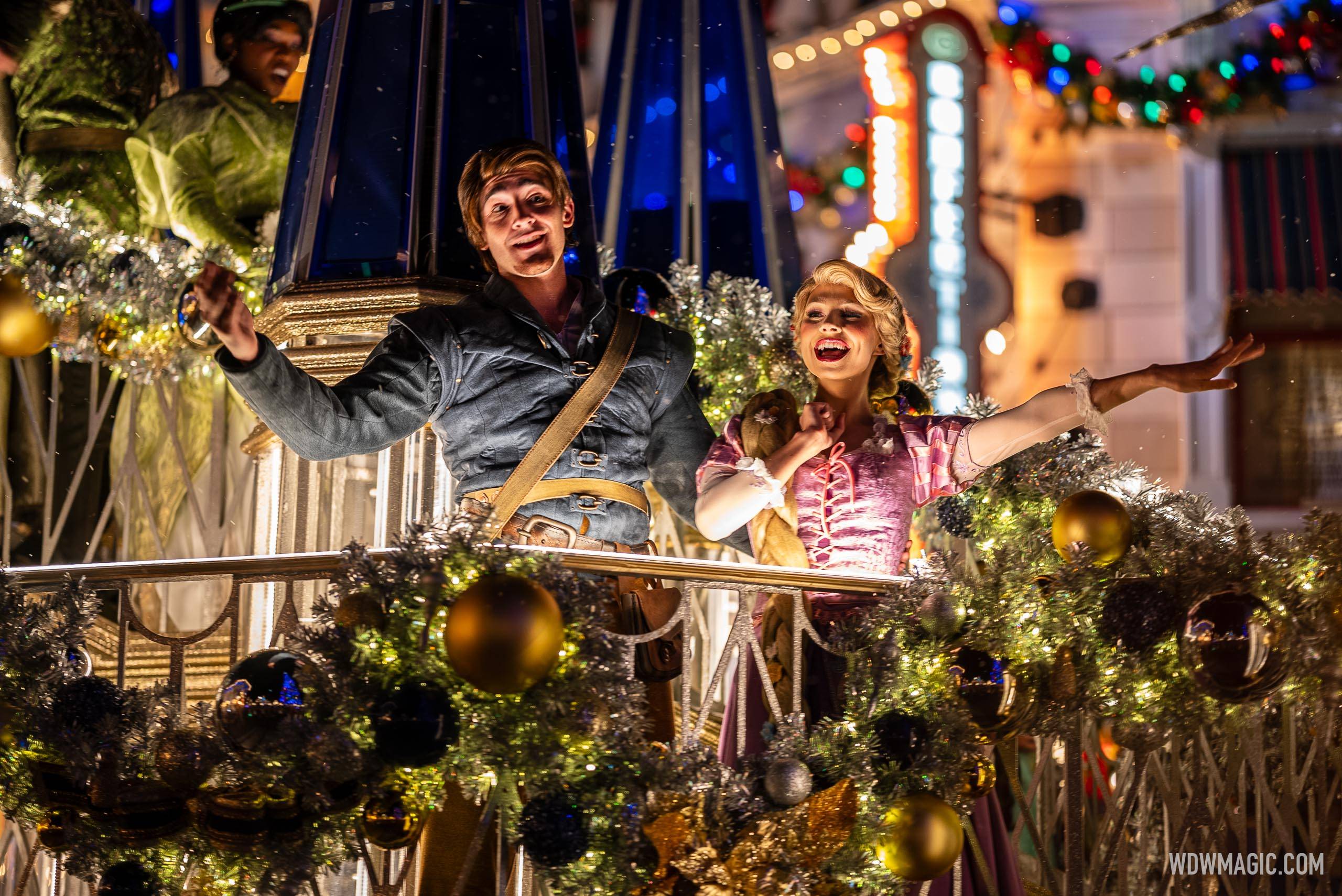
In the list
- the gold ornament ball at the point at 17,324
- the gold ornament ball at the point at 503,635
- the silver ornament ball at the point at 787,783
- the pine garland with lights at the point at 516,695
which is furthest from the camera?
the gold ornament ball at the point at 17,324

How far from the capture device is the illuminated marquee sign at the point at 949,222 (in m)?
9.62

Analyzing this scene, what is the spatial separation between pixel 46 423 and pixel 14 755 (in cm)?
241

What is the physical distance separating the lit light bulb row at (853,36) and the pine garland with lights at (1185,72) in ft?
1.75

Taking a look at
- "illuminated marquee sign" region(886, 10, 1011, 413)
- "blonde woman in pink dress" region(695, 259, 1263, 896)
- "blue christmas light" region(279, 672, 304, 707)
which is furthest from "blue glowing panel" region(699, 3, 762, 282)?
"illuminated marquee sign" region(886, 10, 1011, 413)

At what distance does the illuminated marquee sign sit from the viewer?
31.6 ft

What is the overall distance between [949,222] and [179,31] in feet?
17.2

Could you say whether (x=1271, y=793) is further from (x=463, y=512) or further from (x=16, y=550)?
(x=16, y=550)

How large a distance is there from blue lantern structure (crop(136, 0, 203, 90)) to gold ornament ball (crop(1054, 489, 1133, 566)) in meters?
3.90

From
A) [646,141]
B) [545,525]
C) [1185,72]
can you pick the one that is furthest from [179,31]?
[1185,72]

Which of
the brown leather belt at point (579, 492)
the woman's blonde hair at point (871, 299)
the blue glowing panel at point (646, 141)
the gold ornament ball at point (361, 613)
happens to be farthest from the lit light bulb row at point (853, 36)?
the gold ornament ball at point (361, 613)

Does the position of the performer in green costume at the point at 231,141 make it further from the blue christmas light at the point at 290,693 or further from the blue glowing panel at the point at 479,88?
the blue christmas light at the point at 290,693

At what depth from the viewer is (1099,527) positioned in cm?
303

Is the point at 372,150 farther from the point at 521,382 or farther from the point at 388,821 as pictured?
the point at 388,821

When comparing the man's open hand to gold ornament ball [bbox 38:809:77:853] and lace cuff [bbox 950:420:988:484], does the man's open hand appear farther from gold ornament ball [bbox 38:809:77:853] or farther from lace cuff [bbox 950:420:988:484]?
lace cuff [bbox 950:420:988:484]
